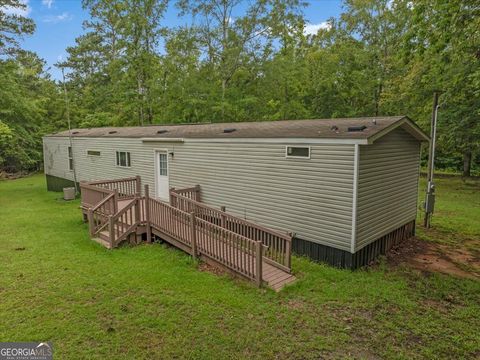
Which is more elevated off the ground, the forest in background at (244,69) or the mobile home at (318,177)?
the forest in background at (244,69)

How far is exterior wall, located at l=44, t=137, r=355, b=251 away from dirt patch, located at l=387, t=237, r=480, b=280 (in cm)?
198

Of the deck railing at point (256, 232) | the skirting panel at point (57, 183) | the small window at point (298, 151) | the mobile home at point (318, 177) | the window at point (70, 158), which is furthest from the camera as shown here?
the skirting panel at point (57, 183)

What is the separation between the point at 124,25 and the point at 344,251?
772 inches

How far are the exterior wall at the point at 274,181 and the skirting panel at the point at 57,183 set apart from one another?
7.62 meters

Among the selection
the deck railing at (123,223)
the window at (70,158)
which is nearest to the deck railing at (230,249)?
the deck railing at (123,223)

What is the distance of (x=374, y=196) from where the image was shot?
Result: 6805mm

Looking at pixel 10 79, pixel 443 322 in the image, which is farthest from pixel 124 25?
pixel 443 322

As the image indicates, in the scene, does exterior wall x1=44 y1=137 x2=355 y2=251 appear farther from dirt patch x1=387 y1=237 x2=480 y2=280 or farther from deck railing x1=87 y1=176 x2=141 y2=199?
dirt patch x1=387 y1=237 x2=480 y2=280

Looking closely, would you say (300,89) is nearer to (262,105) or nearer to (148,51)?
(262,105)

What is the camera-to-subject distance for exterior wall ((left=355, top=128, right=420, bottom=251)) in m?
6.40

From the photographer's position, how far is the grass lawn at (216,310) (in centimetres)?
407

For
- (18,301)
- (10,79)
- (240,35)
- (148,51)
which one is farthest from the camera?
(148,51)

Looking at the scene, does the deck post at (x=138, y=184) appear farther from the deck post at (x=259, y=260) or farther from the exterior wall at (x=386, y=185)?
the exterior wall at (x=386, y=185)

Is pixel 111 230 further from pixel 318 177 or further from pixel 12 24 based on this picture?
pixel 12 24
